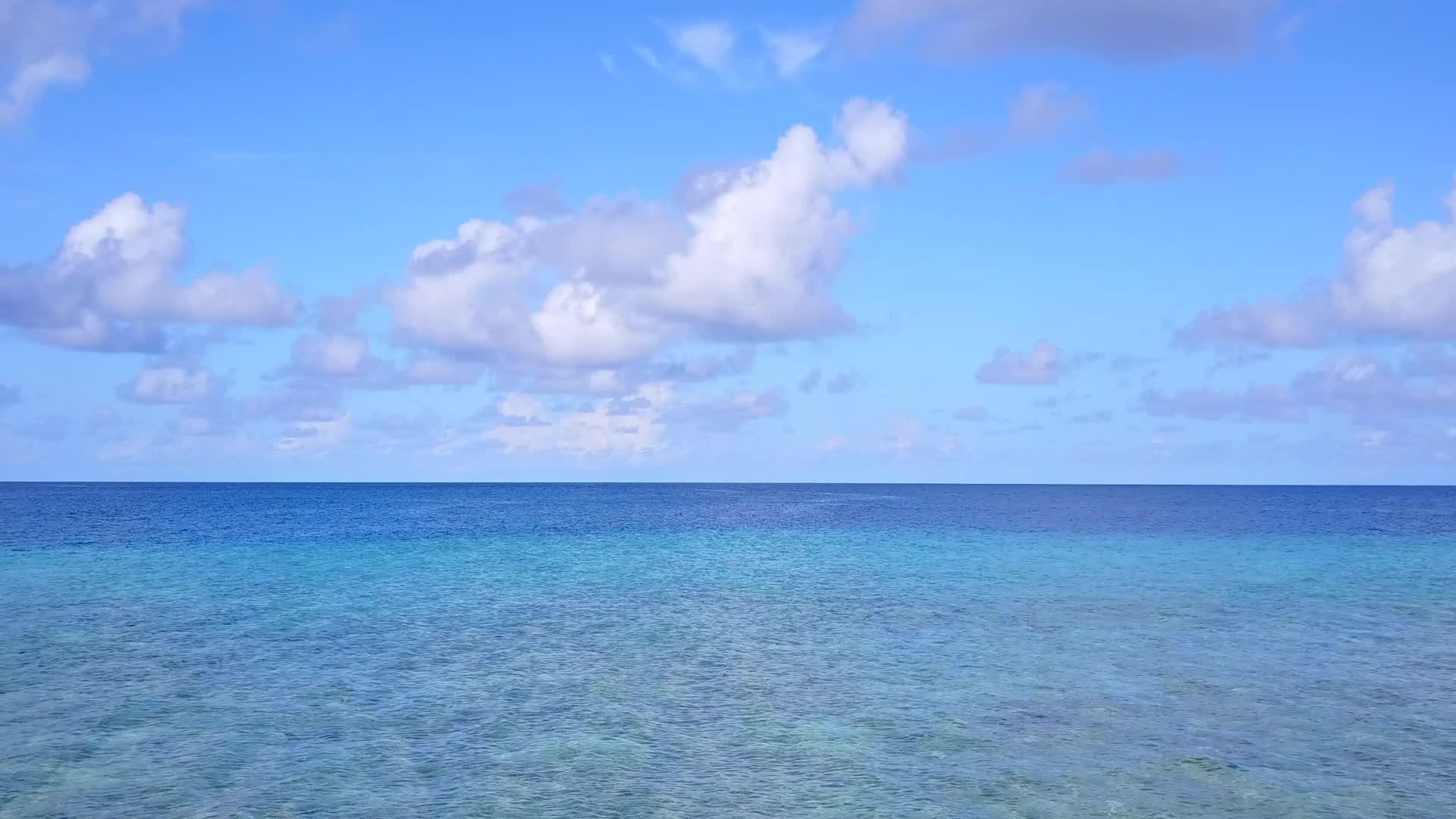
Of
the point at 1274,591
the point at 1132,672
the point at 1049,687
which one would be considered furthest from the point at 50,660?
the point at 1274,591

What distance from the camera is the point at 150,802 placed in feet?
69.4

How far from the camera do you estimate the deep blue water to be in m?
22.1

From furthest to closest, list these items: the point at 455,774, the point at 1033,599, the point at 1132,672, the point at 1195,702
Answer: the point at 1033,599 → the point at 1132,672 → the point at 1195,702 → the point at 455,774

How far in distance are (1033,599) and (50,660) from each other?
4202cm

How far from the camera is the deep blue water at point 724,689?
2214 cm

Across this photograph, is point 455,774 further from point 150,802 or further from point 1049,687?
point 1049,687

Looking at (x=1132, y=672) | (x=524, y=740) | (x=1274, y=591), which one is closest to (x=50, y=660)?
(x=524, y=740)

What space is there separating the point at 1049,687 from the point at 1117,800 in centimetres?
998

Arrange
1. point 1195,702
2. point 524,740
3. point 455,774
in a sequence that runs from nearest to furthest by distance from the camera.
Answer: point 455,774 < point 524,740 < point 1195,702

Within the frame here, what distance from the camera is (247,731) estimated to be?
2652cm

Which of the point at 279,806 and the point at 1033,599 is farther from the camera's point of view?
the point at 1033,599

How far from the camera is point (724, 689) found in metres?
31.3

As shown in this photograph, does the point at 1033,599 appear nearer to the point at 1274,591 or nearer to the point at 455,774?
the point at 1274,591

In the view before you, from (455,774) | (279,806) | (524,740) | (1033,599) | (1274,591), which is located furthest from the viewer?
(1274,591)
